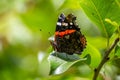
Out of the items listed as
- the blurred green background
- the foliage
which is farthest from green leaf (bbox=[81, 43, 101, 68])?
the blurred green background

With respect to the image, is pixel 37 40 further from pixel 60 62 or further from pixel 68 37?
pixel 60 62

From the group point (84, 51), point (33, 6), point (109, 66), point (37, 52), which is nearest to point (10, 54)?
point (37, 52)

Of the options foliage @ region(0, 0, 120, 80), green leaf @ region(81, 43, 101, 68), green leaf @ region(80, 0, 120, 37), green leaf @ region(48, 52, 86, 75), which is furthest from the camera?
foliage @ region(0, 0, 120, 80)

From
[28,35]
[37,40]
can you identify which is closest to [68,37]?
[37,40]

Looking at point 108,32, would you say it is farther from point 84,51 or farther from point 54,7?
point 54,7

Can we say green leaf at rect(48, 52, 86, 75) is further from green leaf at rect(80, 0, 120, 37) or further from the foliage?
green leaf at rect(80, 0, 120, 37)
